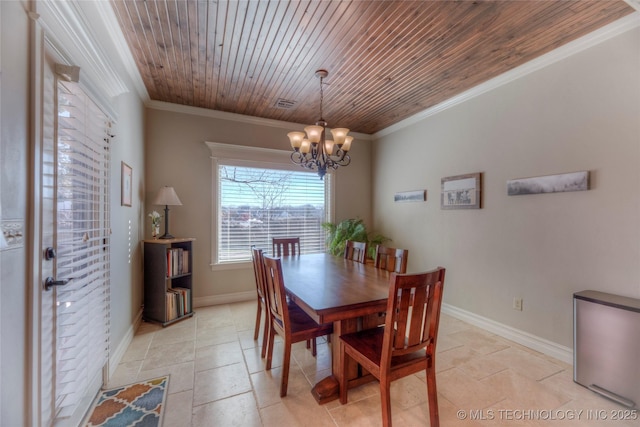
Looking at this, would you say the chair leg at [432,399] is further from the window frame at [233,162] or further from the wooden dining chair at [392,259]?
the window frame at [233,162]

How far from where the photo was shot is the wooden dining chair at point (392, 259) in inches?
91.8

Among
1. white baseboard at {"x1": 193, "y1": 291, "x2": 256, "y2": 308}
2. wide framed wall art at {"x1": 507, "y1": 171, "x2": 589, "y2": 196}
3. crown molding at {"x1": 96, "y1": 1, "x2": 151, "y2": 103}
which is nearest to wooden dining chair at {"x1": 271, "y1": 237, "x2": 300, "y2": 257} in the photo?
white baseboard at {"x1": 193, "y1": 291, "x2": 256, "y2": 308}

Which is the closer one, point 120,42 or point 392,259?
point 120,42

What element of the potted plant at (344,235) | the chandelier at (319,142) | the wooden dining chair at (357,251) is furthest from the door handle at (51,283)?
the potted plant at (344,235)

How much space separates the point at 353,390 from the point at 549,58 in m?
3.30

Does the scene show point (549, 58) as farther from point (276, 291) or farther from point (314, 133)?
point (276, 291)

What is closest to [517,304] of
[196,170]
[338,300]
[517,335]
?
[517,335]

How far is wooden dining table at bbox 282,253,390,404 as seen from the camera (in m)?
1.59

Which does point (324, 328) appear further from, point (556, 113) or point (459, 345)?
point (556, 113)

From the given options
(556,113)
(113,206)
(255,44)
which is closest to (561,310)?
(556,113)

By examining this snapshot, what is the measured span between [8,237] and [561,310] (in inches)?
145

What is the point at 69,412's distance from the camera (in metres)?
1.44

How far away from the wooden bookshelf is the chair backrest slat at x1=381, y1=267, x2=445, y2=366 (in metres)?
2.62

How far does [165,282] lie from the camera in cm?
298
